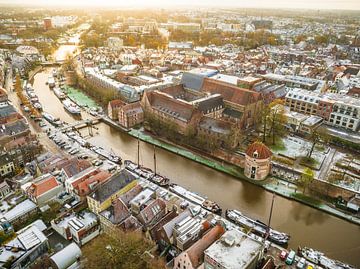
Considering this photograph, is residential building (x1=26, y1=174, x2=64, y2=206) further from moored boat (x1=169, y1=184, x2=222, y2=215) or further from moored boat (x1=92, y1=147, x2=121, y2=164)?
moored boat (x1=169, y1=184, x2=222, y2=215)

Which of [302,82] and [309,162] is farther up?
[302,82]

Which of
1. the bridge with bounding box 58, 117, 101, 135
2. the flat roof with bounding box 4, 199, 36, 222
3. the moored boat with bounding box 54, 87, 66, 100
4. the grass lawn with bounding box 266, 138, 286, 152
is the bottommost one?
the bridge with bounding box 58, 117, 101, 135

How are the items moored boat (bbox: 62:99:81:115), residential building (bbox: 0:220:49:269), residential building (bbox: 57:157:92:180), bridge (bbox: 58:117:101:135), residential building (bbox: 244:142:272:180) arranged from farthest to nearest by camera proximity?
moored boat (bbox: 62:99:81:115), bridge (bbox: 58:117:101:135), residential building (bbox: 244:142:272:180), residential building (bbox: 57:157:92:180), residential building (bbox: 0:220:49:269)

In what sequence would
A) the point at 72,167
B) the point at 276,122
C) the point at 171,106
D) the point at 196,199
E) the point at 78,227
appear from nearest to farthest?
1. the point at 78,227
2. the point at 196,199
3. the point at 72,167
4. the point at 276,122
5. the point at 171,106

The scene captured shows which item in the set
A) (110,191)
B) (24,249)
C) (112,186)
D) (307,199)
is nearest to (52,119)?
(112,186)

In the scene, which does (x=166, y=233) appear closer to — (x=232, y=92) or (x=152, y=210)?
(x=152, y=210)

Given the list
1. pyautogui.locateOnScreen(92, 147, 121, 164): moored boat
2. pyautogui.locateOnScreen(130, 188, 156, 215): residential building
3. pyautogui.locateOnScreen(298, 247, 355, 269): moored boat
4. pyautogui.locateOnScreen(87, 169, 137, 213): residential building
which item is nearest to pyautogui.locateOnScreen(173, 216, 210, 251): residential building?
pyautogui.locateOnScreen(130, 188, 156, 215): residential building

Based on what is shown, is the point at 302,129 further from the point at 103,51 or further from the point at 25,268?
the point at 103,51
